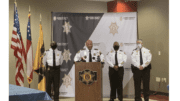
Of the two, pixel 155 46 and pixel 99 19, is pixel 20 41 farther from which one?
pixel 155 46

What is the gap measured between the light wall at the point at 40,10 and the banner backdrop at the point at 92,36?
0.85 metres

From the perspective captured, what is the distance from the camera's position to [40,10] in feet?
18.9

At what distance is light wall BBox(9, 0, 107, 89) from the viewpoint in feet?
17.4

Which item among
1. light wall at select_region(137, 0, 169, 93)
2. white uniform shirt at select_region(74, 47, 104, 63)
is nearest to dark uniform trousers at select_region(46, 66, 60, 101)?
white uniform shirt at select_region(74, 47, 104, 63)

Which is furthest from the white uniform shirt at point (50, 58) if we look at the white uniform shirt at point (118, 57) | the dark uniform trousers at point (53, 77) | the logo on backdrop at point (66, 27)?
the white uniform shirt at point (118, 57)

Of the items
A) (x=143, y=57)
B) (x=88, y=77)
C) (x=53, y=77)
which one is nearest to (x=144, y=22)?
(x=143, y=57)

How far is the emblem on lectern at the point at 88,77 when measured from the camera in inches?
151

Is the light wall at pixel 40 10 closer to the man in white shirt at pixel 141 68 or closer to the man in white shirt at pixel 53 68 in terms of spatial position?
the man in white shirt at pixel 53 68

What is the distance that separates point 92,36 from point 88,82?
1.71 meters

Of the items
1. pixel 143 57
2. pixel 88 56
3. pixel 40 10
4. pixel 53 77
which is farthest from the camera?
pixel 40 10

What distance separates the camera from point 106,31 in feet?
17.1

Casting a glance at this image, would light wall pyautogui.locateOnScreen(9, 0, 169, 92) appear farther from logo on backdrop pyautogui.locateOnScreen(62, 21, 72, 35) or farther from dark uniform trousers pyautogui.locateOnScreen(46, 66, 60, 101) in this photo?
dark uniform trousers pyautogui.locateOnScreen(46, 66, 60, 101)

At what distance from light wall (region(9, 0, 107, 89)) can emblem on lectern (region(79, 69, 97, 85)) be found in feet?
7.49

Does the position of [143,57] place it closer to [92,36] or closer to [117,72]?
[117,72]
